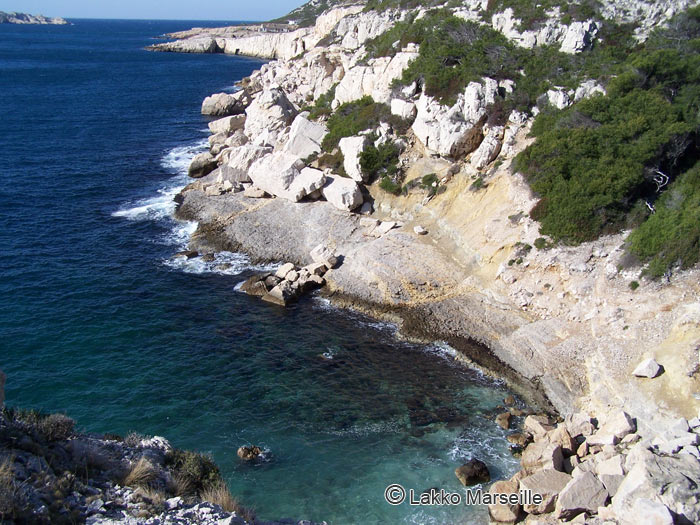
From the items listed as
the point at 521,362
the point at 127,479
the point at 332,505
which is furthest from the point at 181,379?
the point at 521,362

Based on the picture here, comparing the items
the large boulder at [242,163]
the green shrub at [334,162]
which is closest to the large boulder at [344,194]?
the green shrub at [334,162]

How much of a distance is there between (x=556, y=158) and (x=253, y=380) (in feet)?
80.0

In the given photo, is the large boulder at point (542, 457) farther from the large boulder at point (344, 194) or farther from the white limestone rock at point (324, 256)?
the large boulder at point (344, 194)

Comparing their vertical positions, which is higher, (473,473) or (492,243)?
(492,243)

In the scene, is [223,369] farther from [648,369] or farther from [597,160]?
[597,160]

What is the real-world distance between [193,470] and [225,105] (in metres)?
76.9

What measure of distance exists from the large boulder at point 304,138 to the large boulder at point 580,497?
3790 centimetres

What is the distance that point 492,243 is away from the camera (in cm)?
3622

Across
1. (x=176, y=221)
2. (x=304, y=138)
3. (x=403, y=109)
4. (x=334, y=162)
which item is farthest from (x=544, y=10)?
(x=176, y=221)

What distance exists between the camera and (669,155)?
111ft

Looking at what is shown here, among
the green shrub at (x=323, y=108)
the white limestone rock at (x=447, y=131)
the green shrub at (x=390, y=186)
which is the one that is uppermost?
the white limestone rock at (x=447, y=131)

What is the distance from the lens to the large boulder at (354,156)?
4497 centimetres

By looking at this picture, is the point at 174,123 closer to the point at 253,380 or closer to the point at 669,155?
the point at 253,380

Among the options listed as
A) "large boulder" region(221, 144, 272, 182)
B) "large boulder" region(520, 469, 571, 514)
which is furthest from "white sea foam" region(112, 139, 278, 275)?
"large boulder" region(520, 469, 571, 514)
